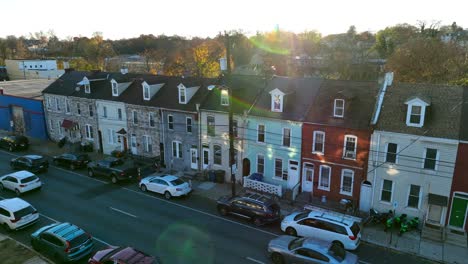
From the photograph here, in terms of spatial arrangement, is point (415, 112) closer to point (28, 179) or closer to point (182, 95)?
point (182, 95)

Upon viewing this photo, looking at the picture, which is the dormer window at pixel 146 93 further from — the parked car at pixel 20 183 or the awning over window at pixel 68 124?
the parked car at pixel 20 183

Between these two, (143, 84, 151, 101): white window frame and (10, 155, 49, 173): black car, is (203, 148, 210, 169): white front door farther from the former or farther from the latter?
(10, 155, 49, 173): black car

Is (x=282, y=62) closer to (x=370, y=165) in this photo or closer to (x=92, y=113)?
(x=92, y=113)

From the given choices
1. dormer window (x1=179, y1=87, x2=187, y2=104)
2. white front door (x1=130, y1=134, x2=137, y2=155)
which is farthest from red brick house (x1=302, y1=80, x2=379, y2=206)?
white front door (x1=130, y1=134, x2=137, y2=155)

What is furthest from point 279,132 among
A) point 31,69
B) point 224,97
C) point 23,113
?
point 31,69

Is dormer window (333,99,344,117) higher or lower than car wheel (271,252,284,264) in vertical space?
higher

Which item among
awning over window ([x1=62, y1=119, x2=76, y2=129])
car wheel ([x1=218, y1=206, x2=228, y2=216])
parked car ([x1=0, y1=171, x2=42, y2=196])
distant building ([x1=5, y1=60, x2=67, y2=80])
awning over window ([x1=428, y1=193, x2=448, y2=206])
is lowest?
car wheel ([x1=218, y1=206, x2=228, y2=216])

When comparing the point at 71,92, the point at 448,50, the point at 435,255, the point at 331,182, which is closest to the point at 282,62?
the point at 448,50
